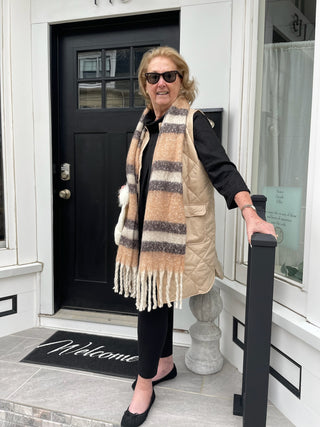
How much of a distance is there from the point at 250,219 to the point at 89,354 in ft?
5.20

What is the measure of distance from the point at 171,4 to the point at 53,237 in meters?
1.83

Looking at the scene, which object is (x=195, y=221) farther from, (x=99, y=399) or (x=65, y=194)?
(x=65, y=194)

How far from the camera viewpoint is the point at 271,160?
213 cm

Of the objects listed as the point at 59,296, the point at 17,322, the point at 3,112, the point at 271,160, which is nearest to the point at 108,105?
the point at 3,112

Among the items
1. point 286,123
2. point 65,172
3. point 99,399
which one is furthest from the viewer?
point 65,172

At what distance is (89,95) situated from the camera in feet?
8.96

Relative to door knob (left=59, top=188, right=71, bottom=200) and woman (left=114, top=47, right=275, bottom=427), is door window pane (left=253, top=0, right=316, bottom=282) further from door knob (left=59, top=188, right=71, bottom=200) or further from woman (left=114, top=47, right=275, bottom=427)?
door knob (left=59, top=188, right=71, bottom=200)

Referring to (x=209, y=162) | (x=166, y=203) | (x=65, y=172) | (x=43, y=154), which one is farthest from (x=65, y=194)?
(x=209, y=162)

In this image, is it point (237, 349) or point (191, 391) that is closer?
point (191, 391)

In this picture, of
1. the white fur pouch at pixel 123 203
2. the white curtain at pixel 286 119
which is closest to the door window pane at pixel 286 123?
the white curtain at pixel 286 119

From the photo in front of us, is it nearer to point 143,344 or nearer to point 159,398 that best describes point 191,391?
point 159,398

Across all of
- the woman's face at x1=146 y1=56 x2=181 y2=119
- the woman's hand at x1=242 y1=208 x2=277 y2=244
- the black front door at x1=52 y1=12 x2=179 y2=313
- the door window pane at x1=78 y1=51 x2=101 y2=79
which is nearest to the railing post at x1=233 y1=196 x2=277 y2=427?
the woman's hand at x1=242 y1=208 x2=277 y2=244

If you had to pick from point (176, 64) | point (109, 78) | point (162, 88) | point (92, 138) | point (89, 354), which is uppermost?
point (109, 78)

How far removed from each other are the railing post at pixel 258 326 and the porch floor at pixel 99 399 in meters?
0.42
